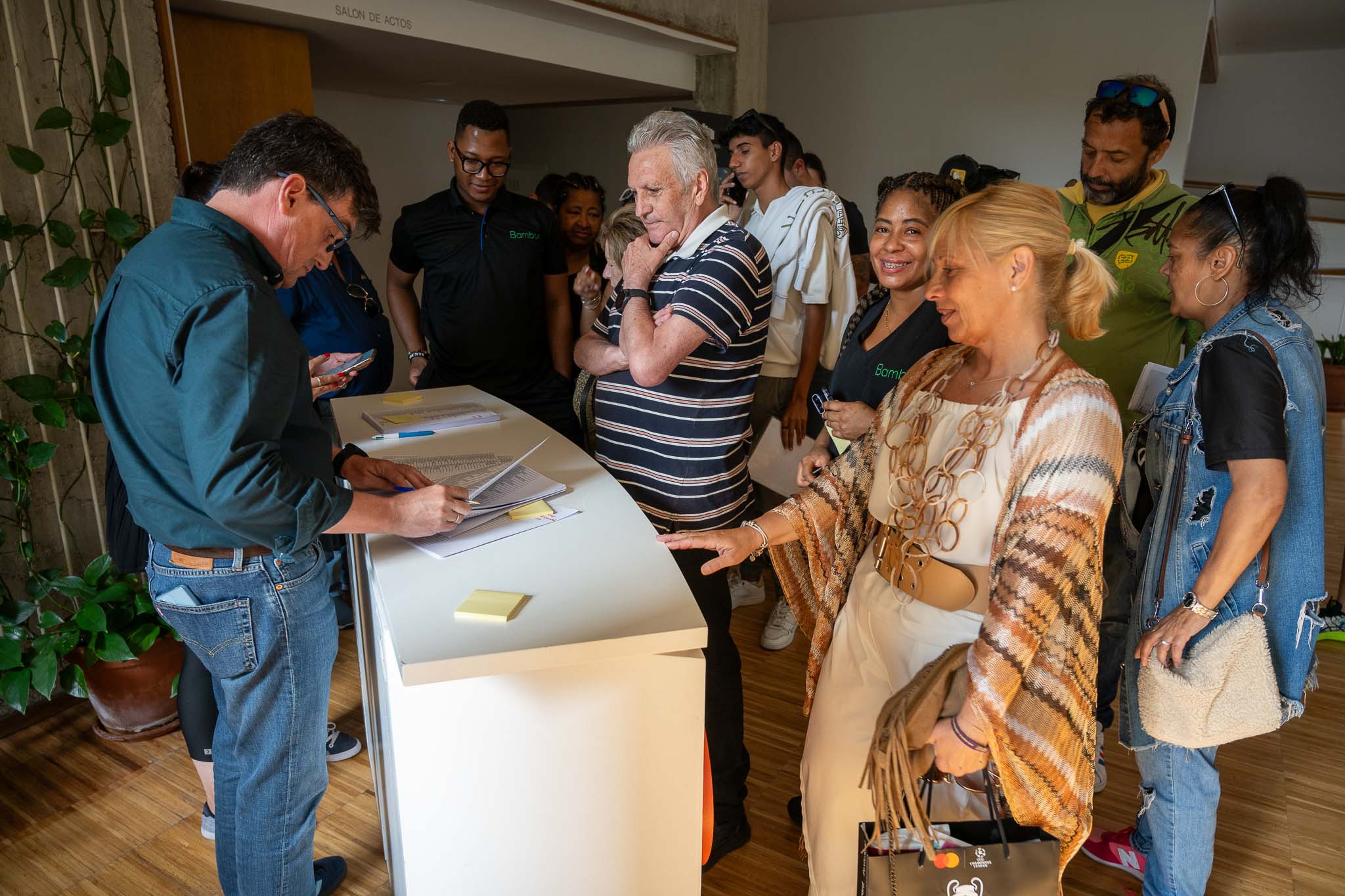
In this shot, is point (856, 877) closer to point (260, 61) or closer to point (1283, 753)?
point (1283, 753)

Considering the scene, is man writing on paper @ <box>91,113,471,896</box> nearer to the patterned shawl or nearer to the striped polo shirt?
the striped polo shirt

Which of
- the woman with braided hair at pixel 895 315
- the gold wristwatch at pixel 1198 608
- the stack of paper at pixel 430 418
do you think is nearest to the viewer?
the gold wristwatch at pixel 1198 608

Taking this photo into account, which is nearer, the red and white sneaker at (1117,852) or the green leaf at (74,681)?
the red and white sneaker at (1117,852)

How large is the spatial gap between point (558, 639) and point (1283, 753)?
109 inches

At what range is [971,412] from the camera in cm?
154

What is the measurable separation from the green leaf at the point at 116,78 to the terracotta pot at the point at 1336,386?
29.5ft

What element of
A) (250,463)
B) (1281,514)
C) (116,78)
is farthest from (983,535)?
(116,78)

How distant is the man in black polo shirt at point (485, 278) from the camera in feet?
10.3

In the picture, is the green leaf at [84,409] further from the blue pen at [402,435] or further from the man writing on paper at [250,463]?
the man writing on paper at [250,463]

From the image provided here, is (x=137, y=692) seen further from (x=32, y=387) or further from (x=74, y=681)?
(x=32, y=387)

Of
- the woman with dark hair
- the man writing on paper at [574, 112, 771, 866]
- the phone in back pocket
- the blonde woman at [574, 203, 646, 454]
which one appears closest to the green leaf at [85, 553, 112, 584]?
the phone in back pocket

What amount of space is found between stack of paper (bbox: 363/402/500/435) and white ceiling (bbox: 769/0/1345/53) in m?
5.78

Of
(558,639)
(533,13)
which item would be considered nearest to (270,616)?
(558,639)

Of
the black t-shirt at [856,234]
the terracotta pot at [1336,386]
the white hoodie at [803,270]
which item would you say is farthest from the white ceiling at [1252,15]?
the white hoodie at [803,270]
